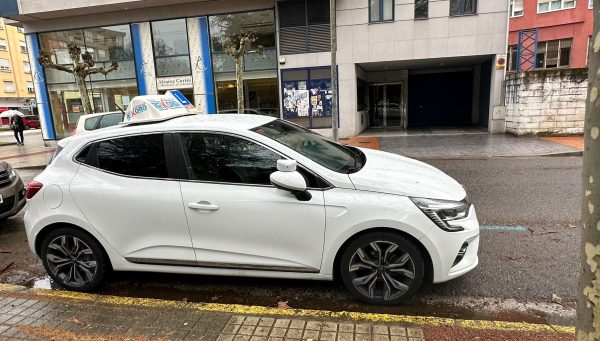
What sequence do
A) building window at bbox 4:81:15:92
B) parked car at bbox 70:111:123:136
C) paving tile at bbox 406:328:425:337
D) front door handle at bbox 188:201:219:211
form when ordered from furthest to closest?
1. building window at bbox 4:81:15:92
2. parked car at bbox 70:111:123:136
3. front door handle at bbox 188:201:219:211
4. paving tile at bbox 406:328:425:337

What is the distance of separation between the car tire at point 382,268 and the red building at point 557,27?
28399 mm

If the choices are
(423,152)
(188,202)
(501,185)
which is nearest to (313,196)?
(188,202)

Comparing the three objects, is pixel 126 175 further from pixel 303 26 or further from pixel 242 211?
pixel 303 26

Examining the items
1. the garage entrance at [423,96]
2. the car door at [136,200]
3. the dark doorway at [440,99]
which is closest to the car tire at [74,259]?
the car door at [136,200]

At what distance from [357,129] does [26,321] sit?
15.3 meters

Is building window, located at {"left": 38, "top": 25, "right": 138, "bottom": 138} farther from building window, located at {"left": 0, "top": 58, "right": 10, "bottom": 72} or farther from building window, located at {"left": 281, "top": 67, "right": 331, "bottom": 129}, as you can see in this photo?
building window, located at {"left": 0, "top": 58, "right": 10, "bottom": 72}

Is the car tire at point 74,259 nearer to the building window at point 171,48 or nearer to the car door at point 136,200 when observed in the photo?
the car door at point 136,200

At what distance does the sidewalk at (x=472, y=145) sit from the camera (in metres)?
11.2

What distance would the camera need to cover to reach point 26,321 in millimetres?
3104

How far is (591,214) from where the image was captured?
165 cm

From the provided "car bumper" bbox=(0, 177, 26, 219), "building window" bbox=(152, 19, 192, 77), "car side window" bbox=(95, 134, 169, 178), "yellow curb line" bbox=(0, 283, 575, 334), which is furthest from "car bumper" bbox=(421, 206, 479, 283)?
"building window" bbox=(152, 19, 192, 77)

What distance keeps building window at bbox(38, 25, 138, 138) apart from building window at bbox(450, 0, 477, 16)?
13.7 meters

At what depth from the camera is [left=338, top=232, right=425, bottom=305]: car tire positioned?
10.6ft

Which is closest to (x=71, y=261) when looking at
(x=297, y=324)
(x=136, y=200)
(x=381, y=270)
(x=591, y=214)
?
(x=136, y=200)
